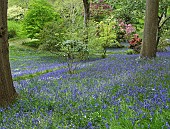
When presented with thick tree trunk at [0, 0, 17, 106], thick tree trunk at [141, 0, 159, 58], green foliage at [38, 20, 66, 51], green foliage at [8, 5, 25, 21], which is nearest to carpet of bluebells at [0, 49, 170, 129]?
thick tree trunk at [0, 0, 17, 106]

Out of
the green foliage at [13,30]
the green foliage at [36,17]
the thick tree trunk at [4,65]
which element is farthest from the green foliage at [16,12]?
the thick tree trunk at [4,65]

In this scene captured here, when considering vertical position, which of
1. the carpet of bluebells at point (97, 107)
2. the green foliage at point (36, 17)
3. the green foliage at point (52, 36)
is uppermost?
the green foliage at point (36, 17)

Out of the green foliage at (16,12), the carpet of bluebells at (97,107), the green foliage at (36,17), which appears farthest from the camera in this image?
the green foliage at (16,12)

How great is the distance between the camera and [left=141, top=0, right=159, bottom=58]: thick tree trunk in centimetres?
1236

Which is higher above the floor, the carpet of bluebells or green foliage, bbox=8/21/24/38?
green foliage, bbox=8/21/24/38

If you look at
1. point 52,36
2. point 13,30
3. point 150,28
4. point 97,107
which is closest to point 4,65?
point 97,107

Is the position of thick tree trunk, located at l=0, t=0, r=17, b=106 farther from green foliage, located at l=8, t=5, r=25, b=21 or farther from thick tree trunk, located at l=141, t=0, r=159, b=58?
green foliage, located at l=8, t=5, r=25, b=21

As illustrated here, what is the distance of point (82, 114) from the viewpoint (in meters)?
4.77

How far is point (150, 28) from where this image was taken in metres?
12.7

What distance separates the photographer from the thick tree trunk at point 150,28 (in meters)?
12.4

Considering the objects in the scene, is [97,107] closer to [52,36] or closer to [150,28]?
[150,28]

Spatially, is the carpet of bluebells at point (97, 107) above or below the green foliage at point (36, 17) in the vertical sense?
below

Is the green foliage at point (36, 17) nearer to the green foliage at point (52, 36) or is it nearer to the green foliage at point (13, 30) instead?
the green foliage at point (13, 30)

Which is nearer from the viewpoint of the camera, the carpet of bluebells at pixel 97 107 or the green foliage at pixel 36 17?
the carpet of bluebells at pixel 97 107
